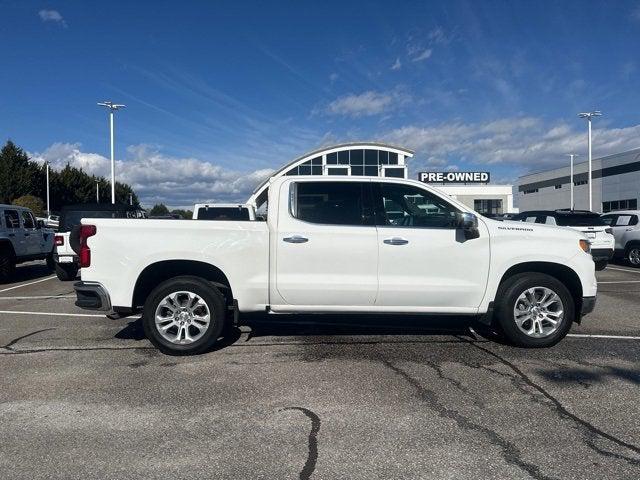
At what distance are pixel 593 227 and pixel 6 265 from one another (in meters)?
15.5

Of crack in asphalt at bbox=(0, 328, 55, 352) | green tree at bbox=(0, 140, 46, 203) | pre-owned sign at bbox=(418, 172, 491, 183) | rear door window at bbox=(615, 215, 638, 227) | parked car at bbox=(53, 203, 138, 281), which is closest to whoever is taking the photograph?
crack in asphalt at bbox=(0, 328, 55, 352)

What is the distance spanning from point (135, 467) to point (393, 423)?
1836 millimetres

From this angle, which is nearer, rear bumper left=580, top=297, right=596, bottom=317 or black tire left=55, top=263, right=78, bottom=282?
rear bumper left=580, top=297, right=596, bottom=317

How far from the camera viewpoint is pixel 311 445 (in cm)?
361

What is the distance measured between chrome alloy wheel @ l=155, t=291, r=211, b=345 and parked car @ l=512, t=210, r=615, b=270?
11.0m

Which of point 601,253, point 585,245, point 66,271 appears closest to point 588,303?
point 585,245

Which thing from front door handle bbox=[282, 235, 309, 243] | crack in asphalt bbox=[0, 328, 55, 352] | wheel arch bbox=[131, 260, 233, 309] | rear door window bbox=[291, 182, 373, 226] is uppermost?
rear door window bbox=[291, 182, 373, 226]

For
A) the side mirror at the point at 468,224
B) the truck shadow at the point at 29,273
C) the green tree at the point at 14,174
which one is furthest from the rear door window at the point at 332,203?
the green tree at the point at 14,174

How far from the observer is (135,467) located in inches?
131

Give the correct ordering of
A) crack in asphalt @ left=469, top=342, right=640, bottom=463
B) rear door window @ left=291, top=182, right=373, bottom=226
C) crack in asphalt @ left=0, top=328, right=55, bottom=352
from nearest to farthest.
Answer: crack in asphalt @ left=469, top=342, right=640, bottom=463 → rear door window @ left=291, top=182, right=373, bottom=226 → crack in asphalt @ left=0, top=328, right=55, bottom=352

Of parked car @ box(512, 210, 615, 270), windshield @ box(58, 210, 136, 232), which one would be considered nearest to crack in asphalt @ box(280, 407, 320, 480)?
windshield @ box(58, 210, 136, 232)

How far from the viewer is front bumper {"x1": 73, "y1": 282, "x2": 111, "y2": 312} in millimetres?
5656

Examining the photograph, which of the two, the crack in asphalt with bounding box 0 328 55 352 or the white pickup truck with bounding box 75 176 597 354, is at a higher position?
the white pickup truck with bounding box 75 176 597 354

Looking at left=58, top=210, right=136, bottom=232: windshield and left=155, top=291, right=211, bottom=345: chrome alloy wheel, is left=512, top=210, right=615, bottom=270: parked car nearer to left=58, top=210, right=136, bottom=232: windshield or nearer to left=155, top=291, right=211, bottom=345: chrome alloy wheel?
left=155, top=291, right=211, bottom=345: chrome alloy wheel
